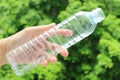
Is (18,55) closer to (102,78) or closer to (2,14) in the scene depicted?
(102,78)

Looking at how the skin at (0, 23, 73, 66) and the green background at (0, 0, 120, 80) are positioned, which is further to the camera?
the green background at (0, 0, 120, 80)

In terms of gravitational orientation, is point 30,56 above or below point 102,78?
above

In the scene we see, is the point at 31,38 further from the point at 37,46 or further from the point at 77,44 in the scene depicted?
the point at 77,44

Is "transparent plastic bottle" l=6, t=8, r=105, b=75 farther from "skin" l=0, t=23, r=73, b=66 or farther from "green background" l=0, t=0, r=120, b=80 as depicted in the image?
"green background" l=0, t=0, r=120, b=80

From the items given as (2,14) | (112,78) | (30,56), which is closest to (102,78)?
(112,78)

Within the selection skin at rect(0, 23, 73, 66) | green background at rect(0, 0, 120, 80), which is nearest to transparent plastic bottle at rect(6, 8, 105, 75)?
skin at rect(0, 23, 73, 66)

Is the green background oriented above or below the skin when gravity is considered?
below

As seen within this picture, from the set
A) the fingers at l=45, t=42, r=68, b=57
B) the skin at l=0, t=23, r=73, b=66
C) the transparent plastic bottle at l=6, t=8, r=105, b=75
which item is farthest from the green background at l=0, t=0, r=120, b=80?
the fingers at l=45, t=42, r=68, b=57

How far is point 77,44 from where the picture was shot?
382 centimetres

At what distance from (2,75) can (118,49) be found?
103 centimetres

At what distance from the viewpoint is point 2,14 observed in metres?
4.15

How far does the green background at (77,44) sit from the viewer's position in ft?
11.8

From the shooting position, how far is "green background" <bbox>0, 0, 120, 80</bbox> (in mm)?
3600

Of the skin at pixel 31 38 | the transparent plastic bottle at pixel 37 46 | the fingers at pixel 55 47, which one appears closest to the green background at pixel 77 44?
the transparent plastic bottle at pixel 37 46
